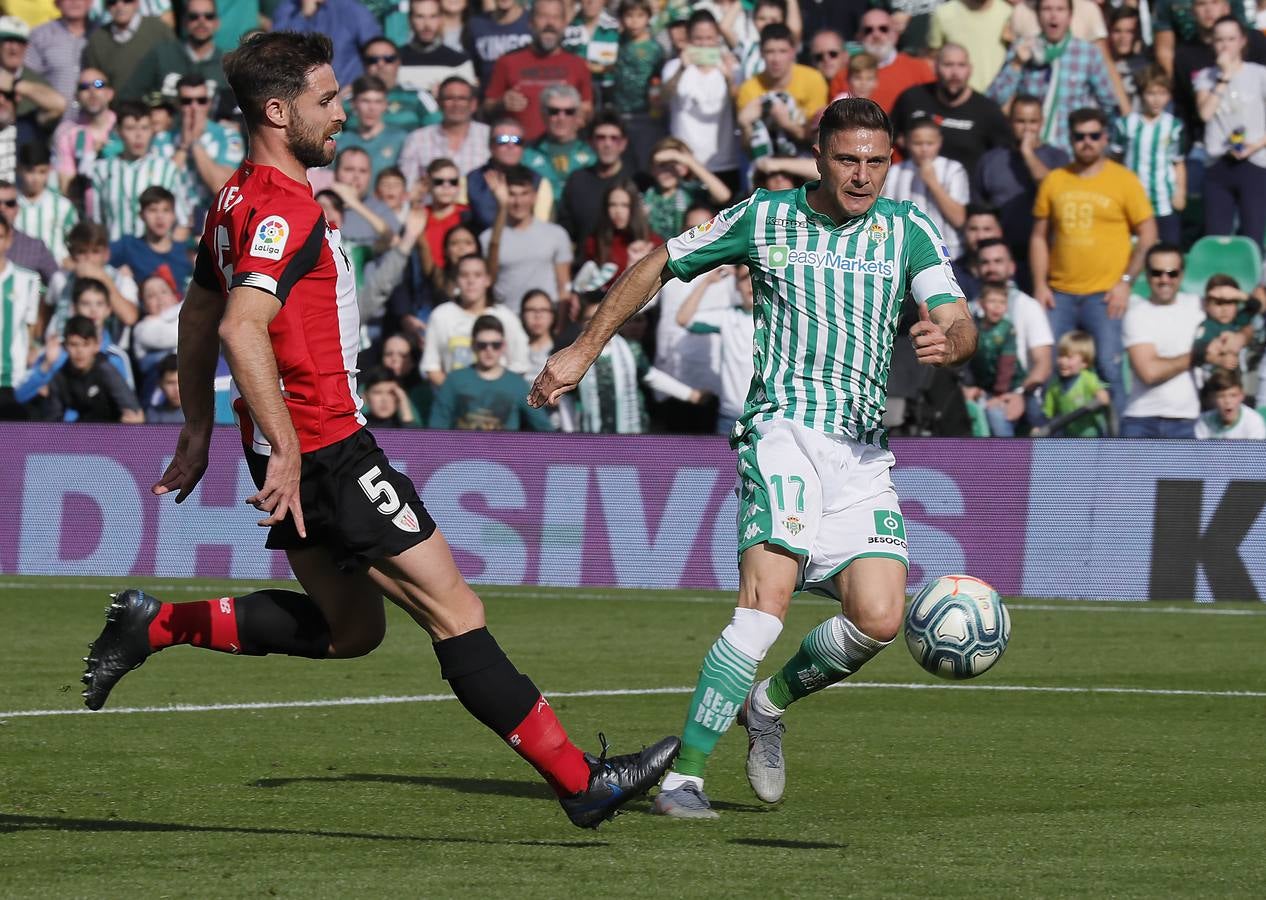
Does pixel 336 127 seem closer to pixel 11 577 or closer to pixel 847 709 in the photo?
pixel 847 709

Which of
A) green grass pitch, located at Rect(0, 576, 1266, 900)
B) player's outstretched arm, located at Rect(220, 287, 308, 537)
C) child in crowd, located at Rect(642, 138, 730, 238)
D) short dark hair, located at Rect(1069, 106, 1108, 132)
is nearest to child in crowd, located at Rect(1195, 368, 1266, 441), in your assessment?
short dark hair, located at Rect(1069, 106, 1108, 132)

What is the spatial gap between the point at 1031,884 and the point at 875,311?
2.30m

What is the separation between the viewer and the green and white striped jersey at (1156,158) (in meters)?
16.9

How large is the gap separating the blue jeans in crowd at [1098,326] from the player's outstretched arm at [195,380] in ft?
35.0

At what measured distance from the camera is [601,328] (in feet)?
21.9

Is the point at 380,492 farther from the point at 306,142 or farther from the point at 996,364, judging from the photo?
the point at 996,364

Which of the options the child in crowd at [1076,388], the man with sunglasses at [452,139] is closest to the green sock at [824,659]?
the child in crowd at [1076,388]

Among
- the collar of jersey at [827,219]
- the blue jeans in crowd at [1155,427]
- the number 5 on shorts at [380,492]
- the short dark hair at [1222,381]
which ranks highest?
the collar of jersey at [827,219]

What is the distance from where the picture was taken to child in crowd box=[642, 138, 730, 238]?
55.3ft

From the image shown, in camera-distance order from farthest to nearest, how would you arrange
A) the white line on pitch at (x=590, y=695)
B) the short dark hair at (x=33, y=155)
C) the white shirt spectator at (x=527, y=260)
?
the short dark hair at (x=33, y=155), the white shirt spectator at (x=527, y=260), the white line on pitch at (x=590, y=695)

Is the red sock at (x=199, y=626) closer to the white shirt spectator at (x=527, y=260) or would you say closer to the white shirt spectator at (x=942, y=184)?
the white shirt spectator at (x=527, y=260)

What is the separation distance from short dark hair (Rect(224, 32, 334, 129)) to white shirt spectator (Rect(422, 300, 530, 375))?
1022cm

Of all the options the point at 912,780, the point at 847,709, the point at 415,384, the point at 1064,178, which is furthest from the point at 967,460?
the point at 912,780

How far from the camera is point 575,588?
1551cm
